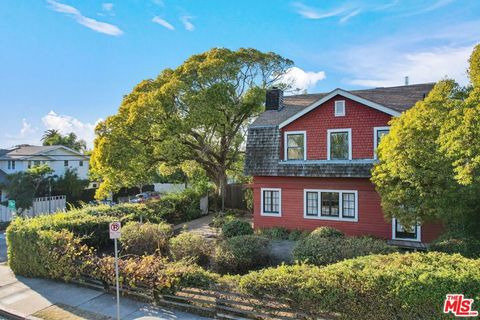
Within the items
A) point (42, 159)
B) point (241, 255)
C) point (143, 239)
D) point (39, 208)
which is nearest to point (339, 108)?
point (241, 255)

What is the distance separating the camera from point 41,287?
10.6 m

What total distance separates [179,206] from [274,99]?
9551 mm

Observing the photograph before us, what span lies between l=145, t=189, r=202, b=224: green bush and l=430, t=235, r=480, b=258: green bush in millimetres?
14264

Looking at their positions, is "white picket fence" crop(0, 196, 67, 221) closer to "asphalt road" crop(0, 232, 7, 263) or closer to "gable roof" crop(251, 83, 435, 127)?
"asphalt road" crop(0, 232, 7, 263)

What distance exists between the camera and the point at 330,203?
16.4 meters

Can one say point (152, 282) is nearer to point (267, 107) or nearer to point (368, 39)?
point (368, 39)

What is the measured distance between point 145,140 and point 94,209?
21.6 feet

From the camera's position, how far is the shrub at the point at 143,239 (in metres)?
12.9

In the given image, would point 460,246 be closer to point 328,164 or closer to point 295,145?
point 328,164

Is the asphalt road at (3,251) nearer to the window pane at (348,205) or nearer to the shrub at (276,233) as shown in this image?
the shrub at (276,233)

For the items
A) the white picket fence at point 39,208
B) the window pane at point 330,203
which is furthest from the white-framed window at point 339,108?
the white picket fence at point 39,208

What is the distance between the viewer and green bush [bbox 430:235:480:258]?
10.8 meters

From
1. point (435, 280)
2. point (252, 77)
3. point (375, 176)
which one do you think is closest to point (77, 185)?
point (252, 77)

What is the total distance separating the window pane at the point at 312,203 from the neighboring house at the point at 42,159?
90.8 ft
